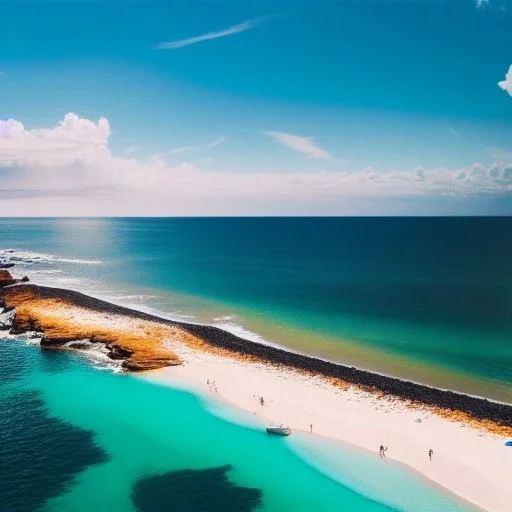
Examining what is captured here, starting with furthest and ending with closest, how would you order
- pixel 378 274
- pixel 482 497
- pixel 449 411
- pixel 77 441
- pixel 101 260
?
pixel 101 260 < pixel 378 274 < pixel 449 411 < pixel 77 441 < pixel 482 497

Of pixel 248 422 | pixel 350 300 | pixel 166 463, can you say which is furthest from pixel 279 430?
pixel 350 300

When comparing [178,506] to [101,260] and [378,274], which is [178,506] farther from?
[101,260]

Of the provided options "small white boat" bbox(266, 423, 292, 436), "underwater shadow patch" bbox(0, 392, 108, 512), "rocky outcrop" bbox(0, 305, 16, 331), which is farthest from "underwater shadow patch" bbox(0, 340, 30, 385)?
"small white boat" bbox(266, 423, 292, 436)

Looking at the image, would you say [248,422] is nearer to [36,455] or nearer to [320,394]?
[320,394]

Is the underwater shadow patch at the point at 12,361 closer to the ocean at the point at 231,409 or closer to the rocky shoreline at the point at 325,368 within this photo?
the ocean at the point at 231,409

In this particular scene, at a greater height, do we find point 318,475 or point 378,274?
point 378,274

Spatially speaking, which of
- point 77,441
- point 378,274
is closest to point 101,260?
point 378,274
